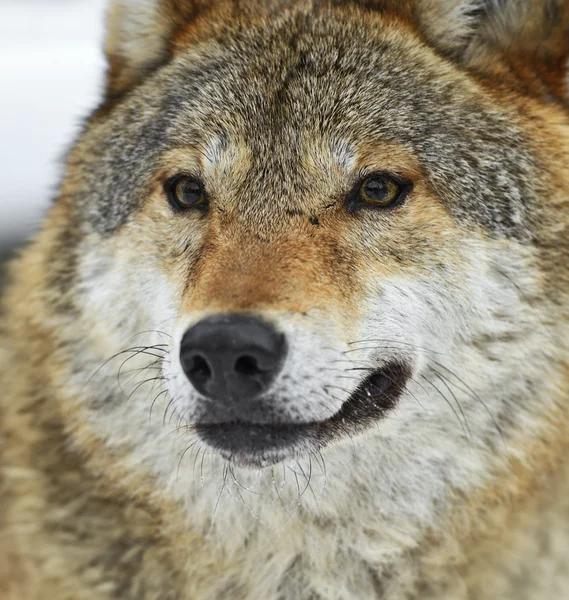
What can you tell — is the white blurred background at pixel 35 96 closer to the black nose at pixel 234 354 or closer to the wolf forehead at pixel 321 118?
the wolf forehead at pixel 321 118

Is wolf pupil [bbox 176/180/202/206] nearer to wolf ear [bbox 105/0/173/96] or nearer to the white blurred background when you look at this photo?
wolf ear [bbox 105/0/173/96]

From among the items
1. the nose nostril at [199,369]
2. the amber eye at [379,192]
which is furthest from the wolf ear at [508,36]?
the nose nostril at [199,369]

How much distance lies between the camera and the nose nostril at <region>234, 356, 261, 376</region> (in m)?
2.39

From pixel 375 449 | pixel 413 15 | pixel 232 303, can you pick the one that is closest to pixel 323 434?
pixel 375 449

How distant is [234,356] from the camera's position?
2373 millimetres

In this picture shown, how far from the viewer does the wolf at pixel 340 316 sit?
2744 millimetres

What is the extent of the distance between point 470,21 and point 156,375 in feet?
5.44

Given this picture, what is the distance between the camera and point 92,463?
3.08 metres

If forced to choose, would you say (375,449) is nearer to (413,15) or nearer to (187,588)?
(187,588)

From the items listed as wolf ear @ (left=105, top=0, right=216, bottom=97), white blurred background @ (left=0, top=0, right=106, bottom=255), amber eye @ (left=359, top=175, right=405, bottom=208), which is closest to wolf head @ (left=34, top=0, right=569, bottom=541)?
amber eye @ (left=359, top=175, right=405, bottom=208)

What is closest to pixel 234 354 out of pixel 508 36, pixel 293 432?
pixel 293 432

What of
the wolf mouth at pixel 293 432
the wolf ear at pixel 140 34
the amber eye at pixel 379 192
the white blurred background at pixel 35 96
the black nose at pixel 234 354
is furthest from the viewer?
the white blurred background at pixel 35 96

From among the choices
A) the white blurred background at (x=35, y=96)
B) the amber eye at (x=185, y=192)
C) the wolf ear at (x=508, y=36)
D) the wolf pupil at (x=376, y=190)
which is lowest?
the white blurred background at (x=35, y=96)

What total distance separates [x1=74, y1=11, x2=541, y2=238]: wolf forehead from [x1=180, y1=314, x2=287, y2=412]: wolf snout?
59cm
